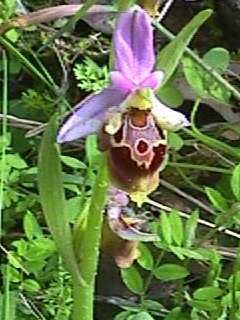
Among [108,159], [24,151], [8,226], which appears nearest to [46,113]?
[24,151]

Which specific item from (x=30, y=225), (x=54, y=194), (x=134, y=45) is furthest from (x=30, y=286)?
(x=134, y=45)

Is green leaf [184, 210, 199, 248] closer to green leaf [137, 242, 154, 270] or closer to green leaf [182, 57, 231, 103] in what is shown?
green leaf [137, 242, 154, 270]

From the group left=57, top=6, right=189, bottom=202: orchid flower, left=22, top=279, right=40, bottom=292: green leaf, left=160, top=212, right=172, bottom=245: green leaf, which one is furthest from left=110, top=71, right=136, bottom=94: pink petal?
left=22, top=279, right=40, bottom=292: green leaf

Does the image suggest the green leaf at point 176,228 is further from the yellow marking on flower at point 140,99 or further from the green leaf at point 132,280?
the yellow marking on flower at point 140,99

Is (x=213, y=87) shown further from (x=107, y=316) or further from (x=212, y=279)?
(x=107, y=316)

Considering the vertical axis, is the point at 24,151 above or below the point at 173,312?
above
